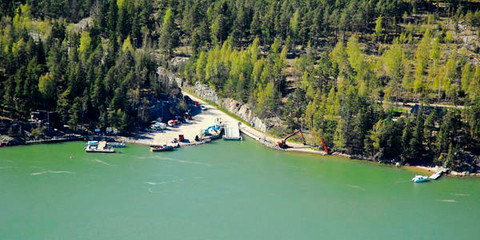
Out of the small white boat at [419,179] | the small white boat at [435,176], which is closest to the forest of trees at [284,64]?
the small white boat at [435,176]

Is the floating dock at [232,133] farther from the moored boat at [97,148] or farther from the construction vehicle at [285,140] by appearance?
the moored boat at [97,148]

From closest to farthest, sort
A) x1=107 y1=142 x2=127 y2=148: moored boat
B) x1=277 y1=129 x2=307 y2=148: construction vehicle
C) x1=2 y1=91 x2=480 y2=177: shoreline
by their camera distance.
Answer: x1=107 y1=142 x2=127 y2=148: moored boat < x1=2 y1=91 x2=480 y2=177: shoreline < x1=277 y1=129 x2=307 y2=148: construction vehicle

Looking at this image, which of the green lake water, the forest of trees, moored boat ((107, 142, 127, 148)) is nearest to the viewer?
the green lake water

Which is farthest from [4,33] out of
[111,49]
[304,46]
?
[304,46]

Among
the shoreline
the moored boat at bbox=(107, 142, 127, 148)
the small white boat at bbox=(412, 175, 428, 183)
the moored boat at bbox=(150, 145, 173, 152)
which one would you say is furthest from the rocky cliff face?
the small white boat at bbox=(412, 175, 428, 183)

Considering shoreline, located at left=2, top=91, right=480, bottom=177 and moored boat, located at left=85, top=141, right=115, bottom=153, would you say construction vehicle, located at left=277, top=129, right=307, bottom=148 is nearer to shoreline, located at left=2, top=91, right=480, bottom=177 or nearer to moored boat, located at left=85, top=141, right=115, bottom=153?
shoreline, located at left=2, top=91, right=480, bottom=177

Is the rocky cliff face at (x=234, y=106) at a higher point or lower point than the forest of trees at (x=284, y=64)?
lower
